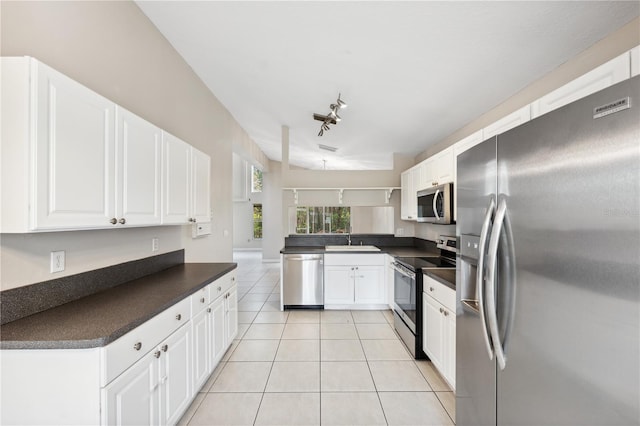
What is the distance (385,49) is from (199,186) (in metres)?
2.09

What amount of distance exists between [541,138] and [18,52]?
93.1 inches

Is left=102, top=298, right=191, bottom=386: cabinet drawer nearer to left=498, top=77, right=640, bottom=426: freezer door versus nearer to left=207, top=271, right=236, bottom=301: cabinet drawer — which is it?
left=207, top=271, right=236, bottom=301: cabinet drawer

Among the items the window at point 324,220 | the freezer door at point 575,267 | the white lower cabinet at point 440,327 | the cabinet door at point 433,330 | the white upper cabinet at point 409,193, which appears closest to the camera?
the freezer door at point 575,267

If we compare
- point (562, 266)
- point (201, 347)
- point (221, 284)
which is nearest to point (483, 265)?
point (562, 266)

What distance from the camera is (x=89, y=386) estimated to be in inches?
42.9


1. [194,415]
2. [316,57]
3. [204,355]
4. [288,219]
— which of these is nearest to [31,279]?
[204,355]

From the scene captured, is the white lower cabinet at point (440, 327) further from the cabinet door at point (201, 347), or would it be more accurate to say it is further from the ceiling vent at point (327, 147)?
the ceiling vent at point (327, 147)

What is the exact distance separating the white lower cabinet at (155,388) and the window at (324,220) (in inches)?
115

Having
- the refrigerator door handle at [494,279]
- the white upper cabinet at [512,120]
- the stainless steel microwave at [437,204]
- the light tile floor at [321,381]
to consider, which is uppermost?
the white upper cabinet at [512,120]

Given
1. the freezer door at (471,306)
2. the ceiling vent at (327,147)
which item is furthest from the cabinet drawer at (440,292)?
the ceiling vent at (327,147)

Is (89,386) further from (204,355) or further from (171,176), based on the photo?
(171,176)

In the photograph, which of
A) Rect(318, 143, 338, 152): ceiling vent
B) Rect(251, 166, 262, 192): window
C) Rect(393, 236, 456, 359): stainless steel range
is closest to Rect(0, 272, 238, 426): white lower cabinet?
Rect(393, 236, 456, 359): stainless steel range

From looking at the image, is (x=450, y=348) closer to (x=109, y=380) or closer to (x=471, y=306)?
(x=471, y=306)

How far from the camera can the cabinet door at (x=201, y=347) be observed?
1.94 m
